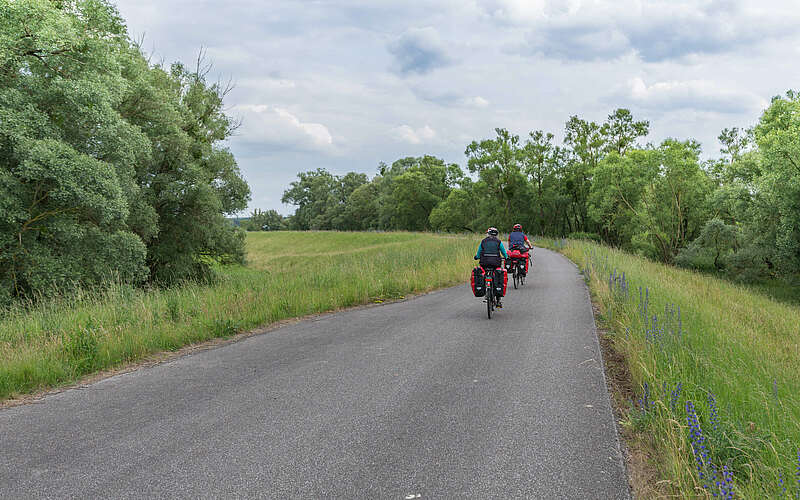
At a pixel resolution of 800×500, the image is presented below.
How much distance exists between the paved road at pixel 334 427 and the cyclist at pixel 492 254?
3.15m

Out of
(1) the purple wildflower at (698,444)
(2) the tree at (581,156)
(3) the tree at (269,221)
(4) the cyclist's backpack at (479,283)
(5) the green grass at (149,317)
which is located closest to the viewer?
(1) the purple wildflower at (698,444)

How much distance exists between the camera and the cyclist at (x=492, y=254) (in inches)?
432

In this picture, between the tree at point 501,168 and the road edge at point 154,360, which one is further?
the tree at point 501,168

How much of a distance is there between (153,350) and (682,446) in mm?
7394

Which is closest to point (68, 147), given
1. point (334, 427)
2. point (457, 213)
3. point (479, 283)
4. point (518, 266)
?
point (479, 283)

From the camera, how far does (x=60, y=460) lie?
12.9ft

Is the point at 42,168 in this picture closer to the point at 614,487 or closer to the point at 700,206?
the point at 614,487

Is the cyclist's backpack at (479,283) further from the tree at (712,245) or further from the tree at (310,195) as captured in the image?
the tree at (310,195)

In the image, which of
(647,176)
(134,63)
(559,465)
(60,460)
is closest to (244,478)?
(60,460)

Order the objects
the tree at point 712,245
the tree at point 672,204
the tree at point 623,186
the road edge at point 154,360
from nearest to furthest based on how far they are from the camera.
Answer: the road edge at point 154,360
the tree at point 712,245
the tree at point 672,204
the tree at point 623,186

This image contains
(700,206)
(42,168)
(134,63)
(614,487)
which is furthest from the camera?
(700,206)

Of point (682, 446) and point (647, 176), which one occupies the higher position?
point (647, 176)

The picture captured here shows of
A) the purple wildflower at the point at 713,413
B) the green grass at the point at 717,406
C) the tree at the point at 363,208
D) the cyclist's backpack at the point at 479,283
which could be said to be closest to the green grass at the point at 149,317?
the cyclist's backpack at the point at 479,283

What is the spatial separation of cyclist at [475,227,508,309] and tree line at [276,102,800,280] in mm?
21633
